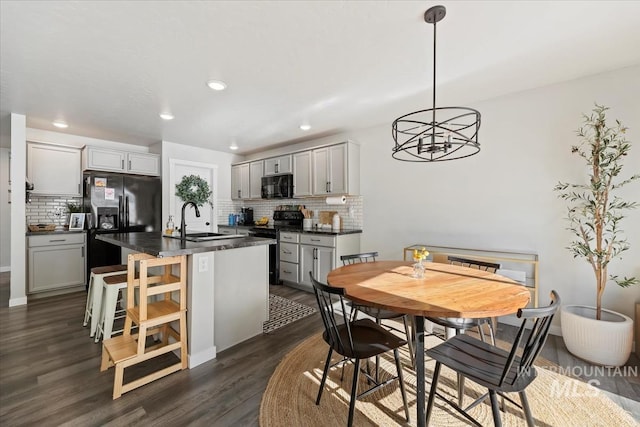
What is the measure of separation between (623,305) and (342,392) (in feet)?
8.84

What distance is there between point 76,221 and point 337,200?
418 centimetres

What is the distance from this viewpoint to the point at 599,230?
236cm

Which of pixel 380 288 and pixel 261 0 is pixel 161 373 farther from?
pixel 261 0

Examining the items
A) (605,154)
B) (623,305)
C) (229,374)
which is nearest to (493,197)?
(605,154)

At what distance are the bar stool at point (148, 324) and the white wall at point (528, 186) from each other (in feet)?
9.31

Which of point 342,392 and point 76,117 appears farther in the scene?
point 76,117

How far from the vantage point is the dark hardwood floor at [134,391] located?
5.44 ft

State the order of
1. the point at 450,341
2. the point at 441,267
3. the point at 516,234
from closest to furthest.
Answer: the point at 450,341
the point at 441,267
the point at 516,234

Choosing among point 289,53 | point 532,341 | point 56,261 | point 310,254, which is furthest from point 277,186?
point 532,341

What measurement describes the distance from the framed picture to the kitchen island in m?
2.13

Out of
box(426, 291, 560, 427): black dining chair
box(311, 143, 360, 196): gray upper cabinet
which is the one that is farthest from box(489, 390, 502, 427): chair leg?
box(311, 143, 360, 196): gray upper cabinet

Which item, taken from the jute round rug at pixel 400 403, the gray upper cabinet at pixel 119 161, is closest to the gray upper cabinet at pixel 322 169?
the gray upper cabinet at pixel 119 161

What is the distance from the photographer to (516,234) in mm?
2990

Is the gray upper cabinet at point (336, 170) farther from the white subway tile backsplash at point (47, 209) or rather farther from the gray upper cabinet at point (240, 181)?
the white subway tile backsplash at point (47, 209)
